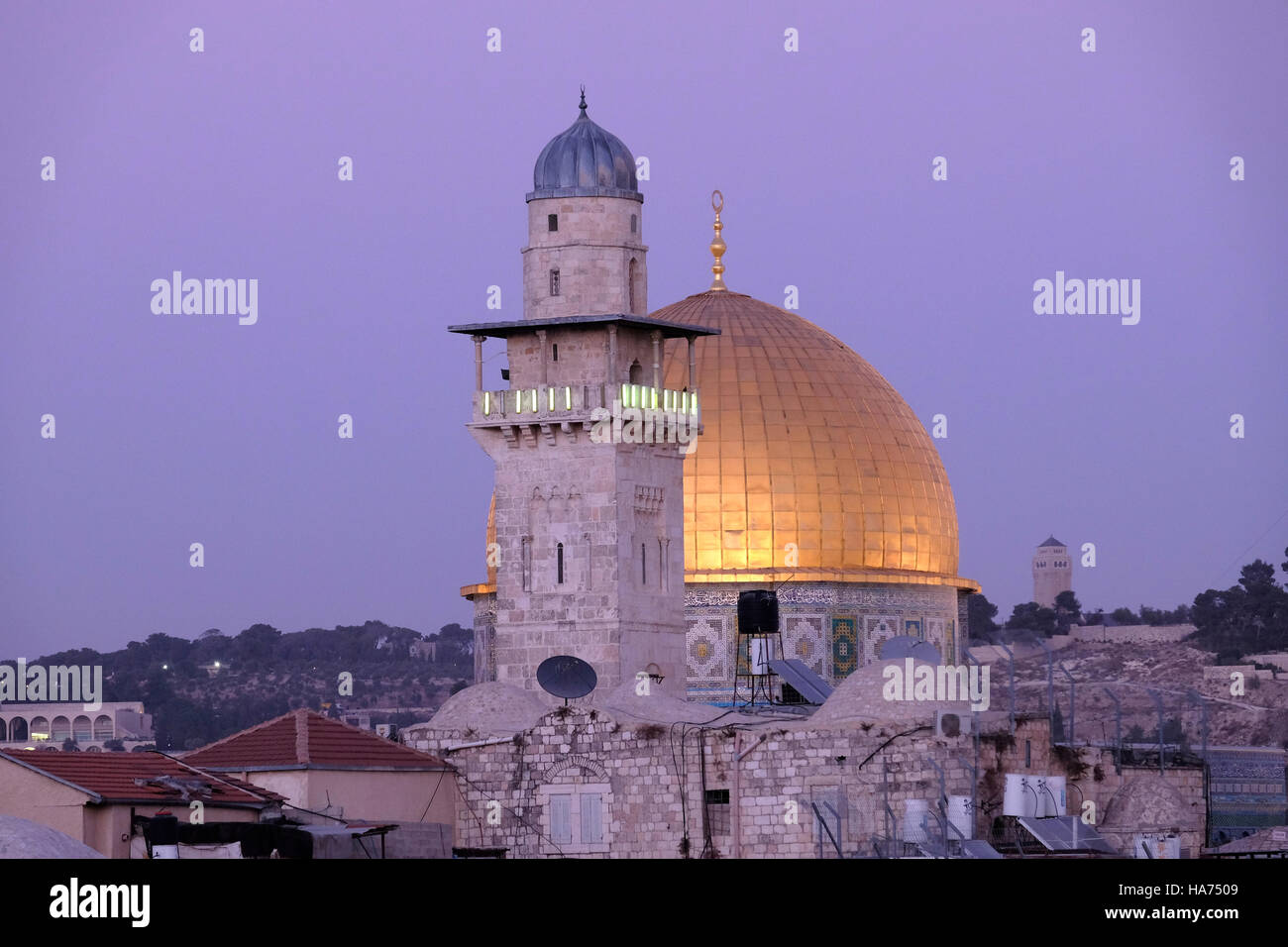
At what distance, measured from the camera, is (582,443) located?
177 feet

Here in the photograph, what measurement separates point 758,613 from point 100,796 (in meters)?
20.0

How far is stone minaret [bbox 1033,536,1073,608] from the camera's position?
108 m

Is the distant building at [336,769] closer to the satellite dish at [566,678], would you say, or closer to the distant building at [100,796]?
the distant building at [100,796]

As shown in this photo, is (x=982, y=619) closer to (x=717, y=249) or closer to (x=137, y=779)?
(x=717, y=249)

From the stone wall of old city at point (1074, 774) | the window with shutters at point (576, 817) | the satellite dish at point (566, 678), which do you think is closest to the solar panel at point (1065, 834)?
the stone wall of old city at point (1074, 774)

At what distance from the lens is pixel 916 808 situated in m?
44.6

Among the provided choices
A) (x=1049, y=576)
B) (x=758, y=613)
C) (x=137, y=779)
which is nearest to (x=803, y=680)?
(x=758, y=613)

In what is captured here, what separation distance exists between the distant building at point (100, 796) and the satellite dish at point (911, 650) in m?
13.0

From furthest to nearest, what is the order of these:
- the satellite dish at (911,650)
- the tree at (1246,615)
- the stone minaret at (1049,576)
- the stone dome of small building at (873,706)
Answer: the stone minaret at (1049,576) → the tree at (1246,615) → the satellite dish at (911,650) → the stone dome of small building at (873,706)

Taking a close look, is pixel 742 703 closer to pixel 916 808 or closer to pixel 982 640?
pixel 916 808

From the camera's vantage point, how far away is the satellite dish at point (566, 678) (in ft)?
164
